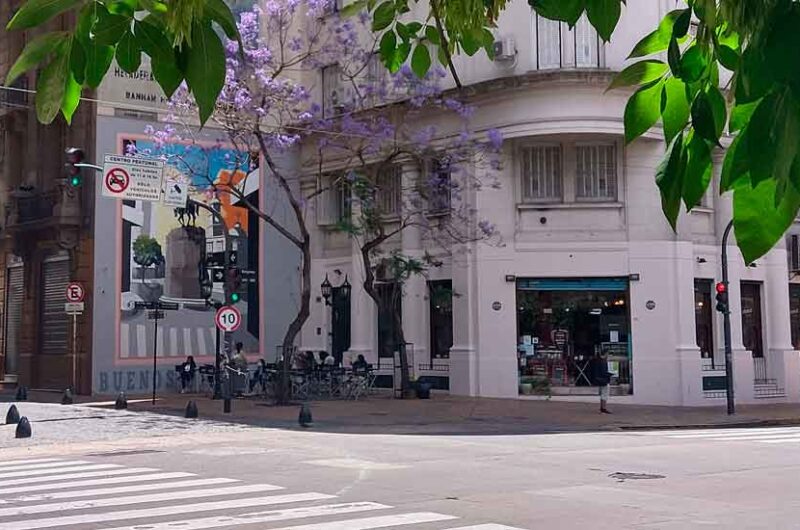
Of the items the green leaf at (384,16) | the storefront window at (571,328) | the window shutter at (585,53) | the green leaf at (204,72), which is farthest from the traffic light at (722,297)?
the green leaf at (204,72)

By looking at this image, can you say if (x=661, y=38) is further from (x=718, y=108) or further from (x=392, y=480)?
(x=392, y=480)

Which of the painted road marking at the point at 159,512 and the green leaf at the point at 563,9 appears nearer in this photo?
the green leaf at the point at 563,9

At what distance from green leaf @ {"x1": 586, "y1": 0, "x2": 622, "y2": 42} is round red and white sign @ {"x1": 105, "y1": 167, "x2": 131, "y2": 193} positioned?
24.1 meters

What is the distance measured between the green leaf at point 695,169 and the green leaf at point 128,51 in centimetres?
157

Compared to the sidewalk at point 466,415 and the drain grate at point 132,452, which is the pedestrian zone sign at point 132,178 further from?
the drain grate at point 132,452

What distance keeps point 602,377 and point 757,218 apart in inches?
1067

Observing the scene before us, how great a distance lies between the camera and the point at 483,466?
15.9 m

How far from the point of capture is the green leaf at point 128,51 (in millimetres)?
2779

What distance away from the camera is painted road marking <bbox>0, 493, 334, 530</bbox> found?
10.8 metres

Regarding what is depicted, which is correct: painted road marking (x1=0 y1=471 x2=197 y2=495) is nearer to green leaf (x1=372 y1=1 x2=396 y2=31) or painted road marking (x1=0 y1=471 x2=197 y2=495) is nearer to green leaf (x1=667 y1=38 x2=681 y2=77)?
green leaf (x1=372 y1=1 x2=396 y2=31)

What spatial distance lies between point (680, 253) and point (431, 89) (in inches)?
378

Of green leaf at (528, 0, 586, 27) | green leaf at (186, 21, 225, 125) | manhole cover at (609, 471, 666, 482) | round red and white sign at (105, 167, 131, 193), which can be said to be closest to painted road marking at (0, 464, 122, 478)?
manhole cover at (609, 471, 666, 482)

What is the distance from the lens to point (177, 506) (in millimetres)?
11805

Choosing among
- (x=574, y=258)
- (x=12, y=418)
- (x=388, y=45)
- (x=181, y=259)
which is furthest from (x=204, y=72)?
(x=181, y=259)
